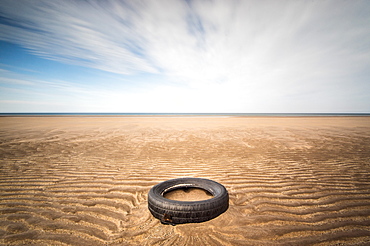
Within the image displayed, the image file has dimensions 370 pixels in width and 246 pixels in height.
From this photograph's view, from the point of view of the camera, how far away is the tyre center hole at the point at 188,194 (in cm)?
320

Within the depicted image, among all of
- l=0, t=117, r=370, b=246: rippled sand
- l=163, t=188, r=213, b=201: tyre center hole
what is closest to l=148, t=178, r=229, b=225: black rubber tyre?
l=0, t=117, r=370, b=246: rippled sand

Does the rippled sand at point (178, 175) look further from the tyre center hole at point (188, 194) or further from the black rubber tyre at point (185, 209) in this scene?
the tyre center hole at point (188, 194)

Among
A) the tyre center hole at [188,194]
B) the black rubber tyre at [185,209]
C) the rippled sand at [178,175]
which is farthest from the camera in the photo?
the tyre center hole at [188,194]

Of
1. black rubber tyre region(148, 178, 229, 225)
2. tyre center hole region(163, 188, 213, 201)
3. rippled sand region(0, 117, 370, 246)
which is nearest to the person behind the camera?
rippled sand region(0, 117, 370, 246)

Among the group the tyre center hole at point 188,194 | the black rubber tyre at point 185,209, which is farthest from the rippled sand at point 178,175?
the tyre center hole at point 188,194

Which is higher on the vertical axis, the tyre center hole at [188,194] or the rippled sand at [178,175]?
the tyre center hole at [188,194]

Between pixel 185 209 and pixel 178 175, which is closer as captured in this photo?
pixel 185 209

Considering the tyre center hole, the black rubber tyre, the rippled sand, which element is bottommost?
the rippled sand

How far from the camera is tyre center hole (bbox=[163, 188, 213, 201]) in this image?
3201 millimetres

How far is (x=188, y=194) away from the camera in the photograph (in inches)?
133

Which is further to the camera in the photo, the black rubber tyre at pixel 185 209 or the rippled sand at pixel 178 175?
the black rubber tyre at pixel 185 209

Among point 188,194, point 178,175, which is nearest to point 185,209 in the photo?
point 188,194

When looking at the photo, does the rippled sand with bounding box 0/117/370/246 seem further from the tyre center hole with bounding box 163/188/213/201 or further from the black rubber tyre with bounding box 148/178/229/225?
the tyre center hole with bounding box 163/188/213/201

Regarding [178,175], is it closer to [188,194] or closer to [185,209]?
[188,194]
